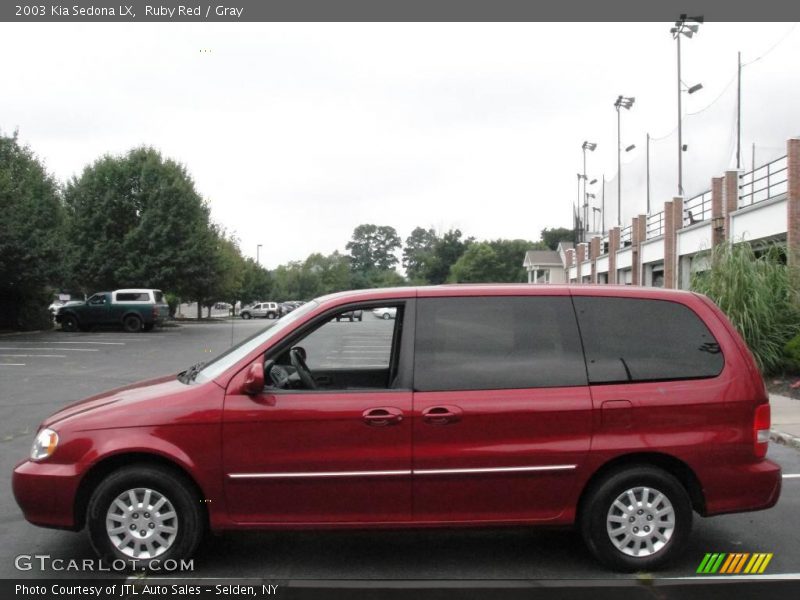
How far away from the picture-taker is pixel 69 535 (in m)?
5.39

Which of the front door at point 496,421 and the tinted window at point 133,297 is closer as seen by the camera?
the front door at point 496,421

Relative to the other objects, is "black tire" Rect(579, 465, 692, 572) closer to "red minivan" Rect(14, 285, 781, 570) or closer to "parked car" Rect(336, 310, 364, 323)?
"red minivan" Rect(14, 285, 781, 570)

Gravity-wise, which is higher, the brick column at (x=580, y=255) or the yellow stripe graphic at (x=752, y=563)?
the brick column at (x=580, y=255)

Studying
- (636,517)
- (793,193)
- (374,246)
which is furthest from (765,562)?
(374,246)

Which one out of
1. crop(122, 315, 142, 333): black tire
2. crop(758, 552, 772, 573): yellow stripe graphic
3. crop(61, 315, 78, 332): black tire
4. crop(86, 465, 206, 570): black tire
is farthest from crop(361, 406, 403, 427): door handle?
crop(61, 315, 78, 332): black tire

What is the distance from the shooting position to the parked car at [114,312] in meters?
35.2

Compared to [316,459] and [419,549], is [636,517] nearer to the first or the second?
[419,549]

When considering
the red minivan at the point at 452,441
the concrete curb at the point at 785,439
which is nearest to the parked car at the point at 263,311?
the concrete curb at the point at 785,439

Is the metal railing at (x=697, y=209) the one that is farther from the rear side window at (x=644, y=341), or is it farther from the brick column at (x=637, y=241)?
the rear side window at (x=644, y=341)

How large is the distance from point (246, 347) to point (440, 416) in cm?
138

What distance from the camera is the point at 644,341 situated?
485 cm

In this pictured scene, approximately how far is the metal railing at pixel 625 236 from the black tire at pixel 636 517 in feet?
134

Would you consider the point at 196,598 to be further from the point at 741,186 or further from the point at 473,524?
the point at 741,186

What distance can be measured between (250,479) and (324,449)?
48 cm
